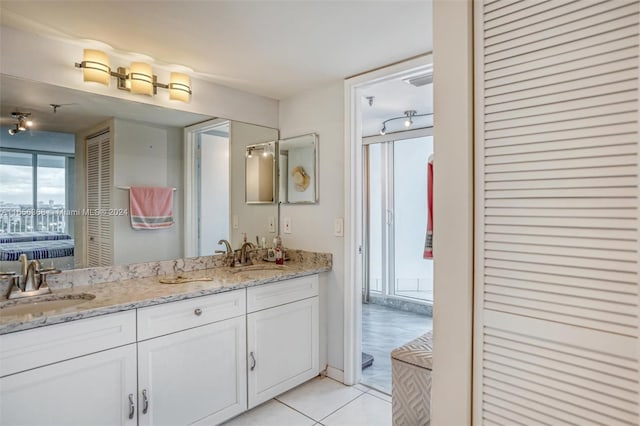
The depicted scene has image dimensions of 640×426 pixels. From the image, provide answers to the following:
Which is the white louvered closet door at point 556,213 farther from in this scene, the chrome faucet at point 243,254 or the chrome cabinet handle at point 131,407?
the chrome faucet at point 243,254

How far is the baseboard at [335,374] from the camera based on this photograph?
266 cm

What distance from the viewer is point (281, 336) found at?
2.39 metres

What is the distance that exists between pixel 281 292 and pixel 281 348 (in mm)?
380

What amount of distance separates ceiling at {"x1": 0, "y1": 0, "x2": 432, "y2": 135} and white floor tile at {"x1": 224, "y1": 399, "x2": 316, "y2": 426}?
200 cm

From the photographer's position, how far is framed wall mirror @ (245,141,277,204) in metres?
2.95

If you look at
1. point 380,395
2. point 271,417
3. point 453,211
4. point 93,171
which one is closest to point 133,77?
point 93,171

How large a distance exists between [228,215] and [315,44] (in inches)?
56.4

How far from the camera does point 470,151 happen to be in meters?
1.01

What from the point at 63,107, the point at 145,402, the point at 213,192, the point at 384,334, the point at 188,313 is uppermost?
the point at 63,107

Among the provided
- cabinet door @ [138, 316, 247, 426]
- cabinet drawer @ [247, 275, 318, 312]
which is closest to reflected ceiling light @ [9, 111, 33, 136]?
cabinet door @ [138, 316, 247, 426]

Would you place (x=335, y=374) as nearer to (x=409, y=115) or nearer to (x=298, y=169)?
(x=298, y=169)

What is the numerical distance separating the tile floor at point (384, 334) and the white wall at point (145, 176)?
1.77 metres

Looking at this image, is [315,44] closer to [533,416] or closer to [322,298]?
[322,298]

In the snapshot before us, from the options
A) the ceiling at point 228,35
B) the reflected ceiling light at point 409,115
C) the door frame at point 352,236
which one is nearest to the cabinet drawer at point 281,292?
the door frame at point 352,236
